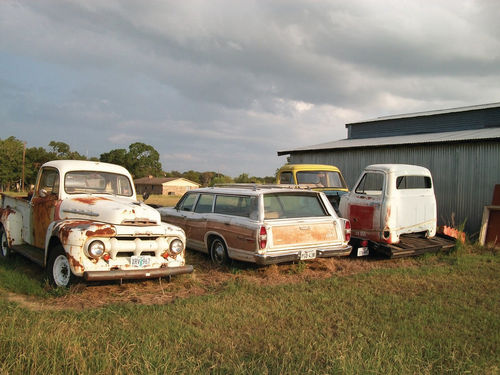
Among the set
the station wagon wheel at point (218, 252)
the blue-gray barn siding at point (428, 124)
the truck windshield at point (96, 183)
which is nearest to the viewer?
the truck windshield at point (96, 183)

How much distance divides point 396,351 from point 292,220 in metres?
3.67

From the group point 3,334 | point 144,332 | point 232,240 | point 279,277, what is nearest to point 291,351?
point 144,332

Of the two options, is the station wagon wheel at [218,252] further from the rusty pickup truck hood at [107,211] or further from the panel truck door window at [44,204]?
the panel truck door window at [44,204]

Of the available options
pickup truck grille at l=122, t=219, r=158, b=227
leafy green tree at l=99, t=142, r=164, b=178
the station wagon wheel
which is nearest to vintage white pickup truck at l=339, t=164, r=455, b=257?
the station wagon wheel

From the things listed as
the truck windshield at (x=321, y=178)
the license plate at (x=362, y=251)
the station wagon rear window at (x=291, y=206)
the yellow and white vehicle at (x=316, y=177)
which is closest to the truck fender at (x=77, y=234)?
the station wagon rear window at (x=291, y=206)

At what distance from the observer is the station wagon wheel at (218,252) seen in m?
7.84

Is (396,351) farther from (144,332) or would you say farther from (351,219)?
(351,219)

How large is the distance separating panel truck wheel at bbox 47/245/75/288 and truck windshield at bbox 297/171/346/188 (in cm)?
802

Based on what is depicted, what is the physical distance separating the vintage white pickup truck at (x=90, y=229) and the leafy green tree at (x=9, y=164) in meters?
65.9

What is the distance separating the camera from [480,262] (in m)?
8.82

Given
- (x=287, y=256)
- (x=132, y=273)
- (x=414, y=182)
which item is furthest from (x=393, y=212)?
(x=132, y=273)

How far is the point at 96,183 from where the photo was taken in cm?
770

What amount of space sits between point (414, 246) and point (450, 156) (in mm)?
6875

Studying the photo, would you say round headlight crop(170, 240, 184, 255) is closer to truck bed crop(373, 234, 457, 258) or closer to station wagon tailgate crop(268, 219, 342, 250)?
station wagon tailgate crop(268, 219, 342, 250)
